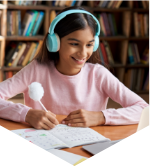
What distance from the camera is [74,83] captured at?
1.37 meters

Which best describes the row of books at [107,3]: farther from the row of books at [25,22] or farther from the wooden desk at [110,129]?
the wooden desk at [110,129]

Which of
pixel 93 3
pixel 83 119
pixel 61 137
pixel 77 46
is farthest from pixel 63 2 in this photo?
pixel 61 137

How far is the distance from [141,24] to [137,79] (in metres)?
0.77

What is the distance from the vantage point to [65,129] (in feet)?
2.96

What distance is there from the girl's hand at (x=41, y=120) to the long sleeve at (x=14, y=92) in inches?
2.0

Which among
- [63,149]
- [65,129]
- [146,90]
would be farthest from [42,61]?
[146,90]

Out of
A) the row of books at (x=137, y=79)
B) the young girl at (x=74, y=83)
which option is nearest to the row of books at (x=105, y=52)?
the row of books at (x=137, y=79)

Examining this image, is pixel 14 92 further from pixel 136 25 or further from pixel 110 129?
pixel 136 25

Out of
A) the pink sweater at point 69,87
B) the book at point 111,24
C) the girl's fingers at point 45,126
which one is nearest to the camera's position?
the girl's fingers at point 45,126

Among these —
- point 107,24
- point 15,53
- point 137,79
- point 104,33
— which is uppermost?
point 107,24

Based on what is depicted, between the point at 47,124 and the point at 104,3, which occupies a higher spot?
the point at 104,3

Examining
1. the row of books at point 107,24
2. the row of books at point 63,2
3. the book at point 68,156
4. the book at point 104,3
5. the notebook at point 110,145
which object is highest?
the book at point 104,3

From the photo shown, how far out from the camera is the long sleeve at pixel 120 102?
3.43 ft

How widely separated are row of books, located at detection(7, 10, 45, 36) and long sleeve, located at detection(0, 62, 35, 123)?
69.0 inches
